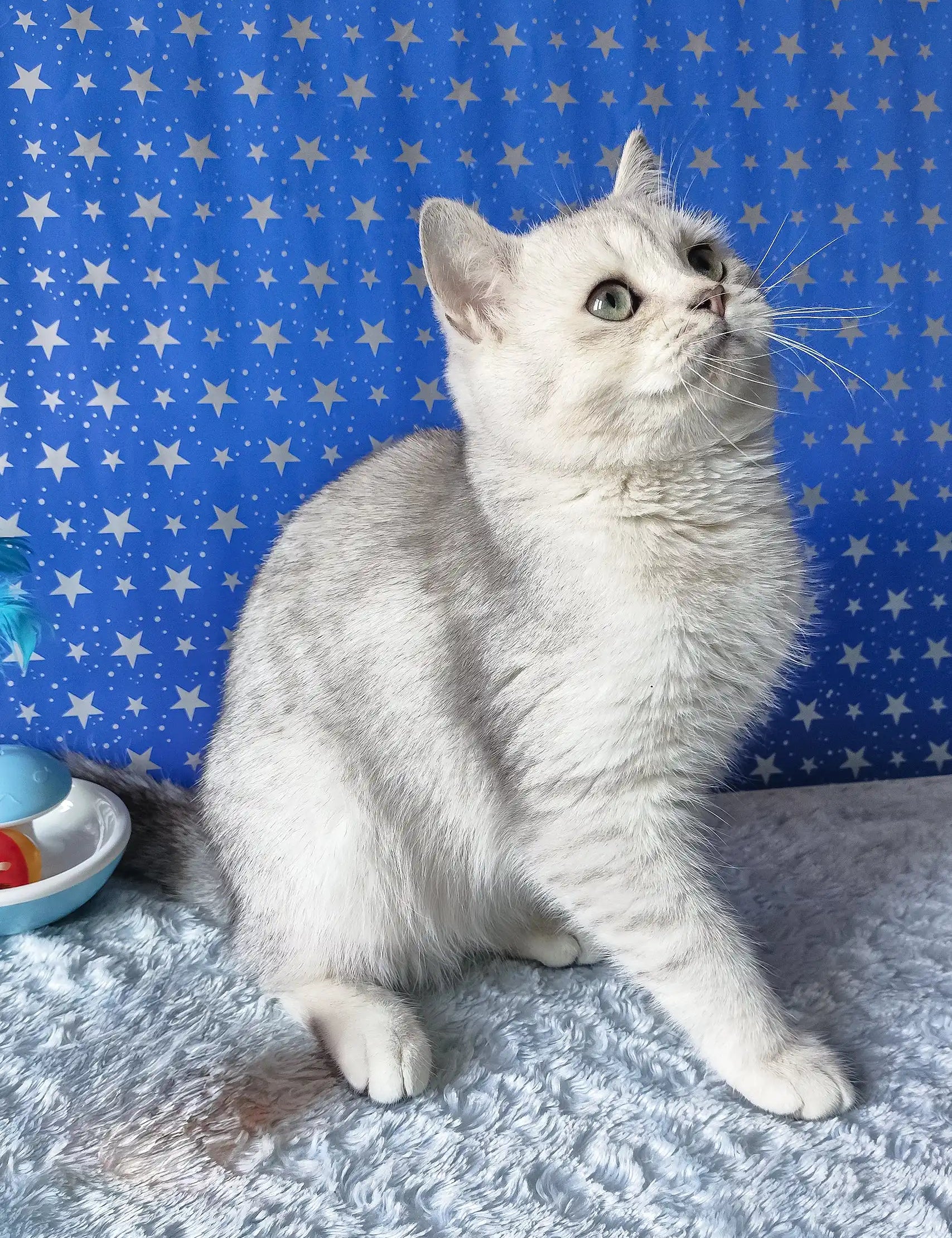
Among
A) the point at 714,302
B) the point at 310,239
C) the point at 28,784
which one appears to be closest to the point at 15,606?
the point at 28,784

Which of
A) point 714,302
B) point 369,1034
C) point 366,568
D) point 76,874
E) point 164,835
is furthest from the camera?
point 164,835

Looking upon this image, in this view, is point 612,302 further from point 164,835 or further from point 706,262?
point 164,835

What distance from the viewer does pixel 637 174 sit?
1.27 meters

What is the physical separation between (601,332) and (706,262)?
218mm

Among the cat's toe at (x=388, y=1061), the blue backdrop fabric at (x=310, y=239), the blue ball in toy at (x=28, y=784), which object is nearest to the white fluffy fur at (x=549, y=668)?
the cat's toe at (x=388, y=1061)

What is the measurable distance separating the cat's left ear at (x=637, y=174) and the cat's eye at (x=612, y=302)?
27 cm

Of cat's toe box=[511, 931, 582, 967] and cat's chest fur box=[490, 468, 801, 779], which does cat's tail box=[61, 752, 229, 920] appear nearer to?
cat's toe box=[511, 931, 582, 967]

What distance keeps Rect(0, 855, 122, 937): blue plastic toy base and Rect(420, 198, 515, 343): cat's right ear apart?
0.93m

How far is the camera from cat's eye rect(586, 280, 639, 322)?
1.05 m

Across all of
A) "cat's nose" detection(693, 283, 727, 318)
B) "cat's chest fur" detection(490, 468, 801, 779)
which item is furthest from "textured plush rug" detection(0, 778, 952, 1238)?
"cat's nose" detection(693, 283, 727, 318)

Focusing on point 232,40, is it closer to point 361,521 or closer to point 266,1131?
point 361,521

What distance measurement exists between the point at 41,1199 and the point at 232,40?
63.3 inches

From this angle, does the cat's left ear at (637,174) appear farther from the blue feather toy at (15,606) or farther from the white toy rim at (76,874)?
the white toy rim at (76,874)

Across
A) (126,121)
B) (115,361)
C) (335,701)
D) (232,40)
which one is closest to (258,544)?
(115,361)
